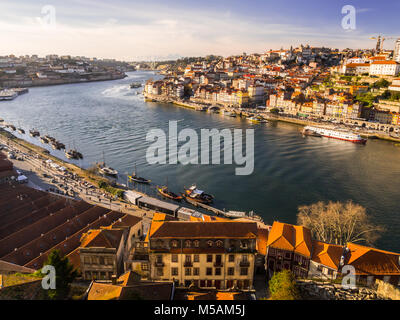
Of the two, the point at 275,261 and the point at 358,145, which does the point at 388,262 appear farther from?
the point at 358,145

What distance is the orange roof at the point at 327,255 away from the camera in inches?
296

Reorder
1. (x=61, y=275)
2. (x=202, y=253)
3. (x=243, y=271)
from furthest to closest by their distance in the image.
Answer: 1. (x=243, y=271)
2. (x=202, y=253)
3. (x=61, y=275)

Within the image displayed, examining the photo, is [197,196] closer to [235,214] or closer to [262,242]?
[235,214]

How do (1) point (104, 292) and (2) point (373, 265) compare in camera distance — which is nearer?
(1) point (104, 292)

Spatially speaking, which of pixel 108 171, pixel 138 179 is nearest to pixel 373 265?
pixel 138 179

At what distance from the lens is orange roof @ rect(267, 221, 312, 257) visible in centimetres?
780

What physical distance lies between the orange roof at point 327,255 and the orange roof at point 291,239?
0.78ft

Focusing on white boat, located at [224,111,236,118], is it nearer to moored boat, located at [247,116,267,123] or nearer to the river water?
the river water

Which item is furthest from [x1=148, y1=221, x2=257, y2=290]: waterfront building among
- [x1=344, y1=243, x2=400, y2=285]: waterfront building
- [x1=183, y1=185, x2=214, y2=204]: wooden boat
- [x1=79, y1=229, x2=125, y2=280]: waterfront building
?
[x1=183, y1=185, x2=214, y2=204]: wooden boat

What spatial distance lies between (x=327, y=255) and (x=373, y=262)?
1109 millimetres

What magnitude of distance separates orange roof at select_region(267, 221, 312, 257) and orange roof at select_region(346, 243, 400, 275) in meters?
1.07

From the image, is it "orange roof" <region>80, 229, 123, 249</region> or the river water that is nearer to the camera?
"orange roof" <region>80, 229, 123, 249</region>

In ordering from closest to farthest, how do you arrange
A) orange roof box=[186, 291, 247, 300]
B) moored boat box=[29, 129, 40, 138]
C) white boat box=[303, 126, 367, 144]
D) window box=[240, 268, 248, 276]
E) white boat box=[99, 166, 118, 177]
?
orange roof box=[186, 291, 247, 300], window box=[240, 268, 248, 276], white boat box=[99, 166, 118, 177], white boat box=[303, 126, 367, 144], moored boat box=[29, 129, 40, 138]

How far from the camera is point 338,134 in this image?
26.2 metres
